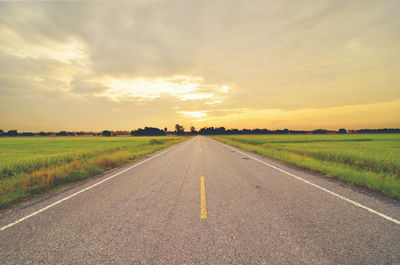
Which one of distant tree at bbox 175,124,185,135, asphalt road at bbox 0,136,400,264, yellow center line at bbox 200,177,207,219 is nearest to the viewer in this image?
asphalt road at bbox 0,136,400,264

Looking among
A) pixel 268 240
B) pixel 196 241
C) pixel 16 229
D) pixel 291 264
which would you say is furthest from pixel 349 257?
pixel 16 229

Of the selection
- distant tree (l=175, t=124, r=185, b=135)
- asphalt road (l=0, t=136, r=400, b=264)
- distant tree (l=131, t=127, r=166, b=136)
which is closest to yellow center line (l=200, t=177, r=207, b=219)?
asphalt road (l=0, t=136, r=400, b=264)

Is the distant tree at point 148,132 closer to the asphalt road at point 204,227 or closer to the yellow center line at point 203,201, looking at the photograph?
the asphalt road at point 204,227

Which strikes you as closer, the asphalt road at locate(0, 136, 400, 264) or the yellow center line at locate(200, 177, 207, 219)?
the asphalt road at locate(0, 136, 400, 264)

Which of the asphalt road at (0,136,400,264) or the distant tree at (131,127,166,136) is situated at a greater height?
the distant tree at (131,127,166,136)

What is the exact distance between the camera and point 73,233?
3.13 metres

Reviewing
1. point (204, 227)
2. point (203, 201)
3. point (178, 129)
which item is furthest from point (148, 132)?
point (204, 227)

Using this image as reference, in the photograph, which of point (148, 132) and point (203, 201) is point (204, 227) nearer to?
point (203, 201)

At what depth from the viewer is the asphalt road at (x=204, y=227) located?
2486mm

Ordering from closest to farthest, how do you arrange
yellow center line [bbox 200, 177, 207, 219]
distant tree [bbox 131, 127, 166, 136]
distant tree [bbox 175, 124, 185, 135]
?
yellow center line [bbox 200, 177, 207, 219], distant tree [bbox 131, 127, 166, 136], distant tree [bbox 175, 124, 185, 135]

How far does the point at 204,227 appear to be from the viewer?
3.23 m

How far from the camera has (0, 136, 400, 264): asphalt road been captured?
8.16 ft

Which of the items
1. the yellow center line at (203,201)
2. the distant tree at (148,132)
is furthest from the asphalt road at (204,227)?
the distant tree at (148,132)

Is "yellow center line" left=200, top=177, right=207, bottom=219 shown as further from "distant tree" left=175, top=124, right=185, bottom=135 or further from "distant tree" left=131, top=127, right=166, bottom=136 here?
"distant tree" left=175, top=124, right=185, bottom=135
